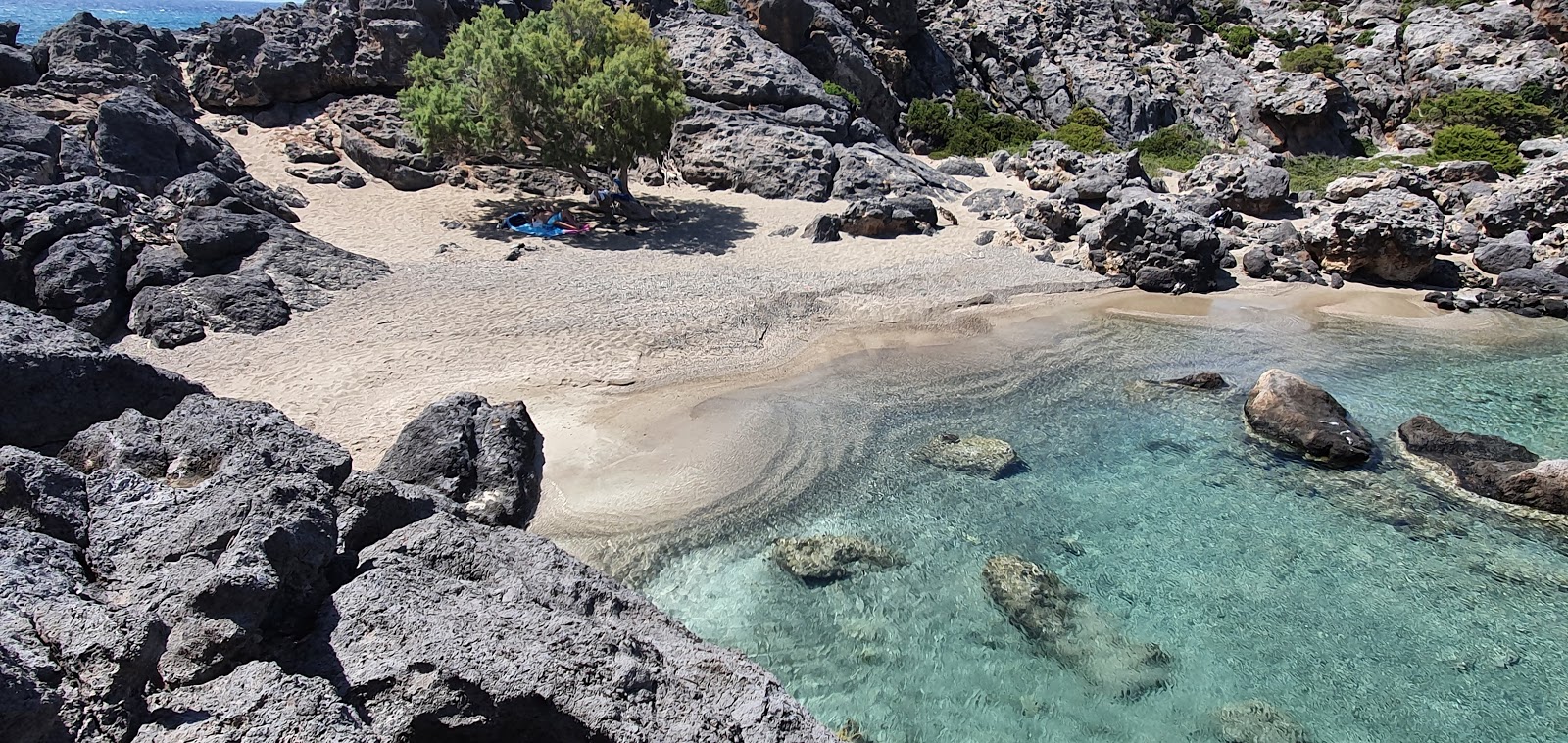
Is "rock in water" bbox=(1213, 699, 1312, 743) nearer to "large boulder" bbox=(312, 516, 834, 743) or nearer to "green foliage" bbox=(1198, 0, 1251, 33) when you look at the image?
"large boulder" bbox=(312, 516, 834, 743)

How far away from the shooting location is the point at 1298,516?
12.3m

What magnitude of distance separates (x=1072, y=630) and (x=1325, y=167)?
3671 cm

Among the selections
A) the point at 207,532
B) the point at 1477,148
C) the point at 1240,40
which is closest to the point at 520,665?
the point at 207,532

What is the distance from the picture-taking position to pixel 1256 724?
8.59 m

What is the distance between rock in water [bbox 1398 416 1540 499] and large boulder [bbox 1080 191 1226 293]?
9564 millimetres

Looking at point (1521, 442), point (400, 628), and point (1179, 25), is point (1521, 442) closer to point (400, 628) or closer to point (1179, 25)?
point (400, 628)

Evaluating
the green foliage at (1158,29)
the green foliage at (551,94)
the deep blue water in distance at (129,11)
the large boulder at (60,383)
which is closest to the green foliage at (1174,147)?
the green foliage at (1158,29)

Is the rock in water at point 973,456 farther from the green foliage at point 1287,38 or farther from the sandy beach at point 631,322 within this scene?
the green foliage at point 1287,38

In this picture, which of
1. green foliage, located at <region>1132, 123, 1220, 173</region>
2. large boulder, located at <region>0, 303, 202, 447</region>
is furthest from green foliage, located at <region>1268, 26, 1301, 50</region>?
large boulder, located at <region>0, 303, 202, 447</region>

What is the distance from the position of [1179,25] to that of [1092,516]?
5114 centimetres

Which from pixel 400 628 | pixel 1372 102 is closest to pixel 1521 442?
pixel 400 628

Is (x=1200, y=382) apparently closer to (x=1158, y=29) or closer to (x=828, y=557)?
(x=828, y=557)

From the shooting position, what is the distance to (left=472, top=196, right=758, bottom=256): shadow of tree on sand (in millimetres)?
24859

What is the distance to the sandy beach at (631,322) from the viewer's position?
43.6ft
